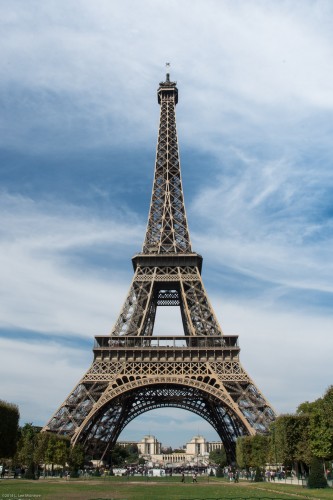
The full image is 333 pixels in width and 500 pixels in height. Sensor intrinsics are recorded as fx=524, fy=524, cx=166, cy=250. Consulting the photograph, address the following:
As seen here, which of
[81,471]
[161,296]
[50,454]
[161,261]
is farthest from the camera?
[161,296]

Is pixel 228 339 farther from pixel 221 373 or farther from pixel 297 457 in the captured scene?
pixel 297 457

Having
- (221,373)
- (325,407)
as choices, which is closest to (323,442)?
(325,407)

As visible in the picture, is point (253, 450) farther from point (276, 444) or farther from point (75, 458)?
point (75, 458)

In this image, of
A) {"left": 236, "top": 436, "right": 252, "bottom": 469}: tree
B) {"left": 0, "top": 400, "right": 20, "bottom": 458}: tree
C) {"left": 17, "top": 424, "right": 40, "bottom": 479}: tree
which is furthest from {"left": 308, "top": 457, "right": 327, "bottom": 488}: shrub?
{"left": 17, "top": 424, "right": 40, "bottom": 479}: tree

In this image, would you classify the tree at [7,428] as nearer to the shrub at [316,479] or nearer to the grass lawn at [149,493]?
the grass lawn at [149,493]

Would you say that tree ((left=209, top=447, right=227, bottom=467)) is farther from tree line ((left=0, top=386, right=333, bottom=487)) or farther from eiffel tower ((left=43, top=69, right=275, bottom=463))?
tree line ((left=0, top=386, right=333, bottom=487))

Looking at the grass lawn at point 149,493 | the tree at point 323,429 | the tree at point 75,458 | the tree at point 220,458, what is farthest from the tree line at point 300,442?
the tree at point 220,458
